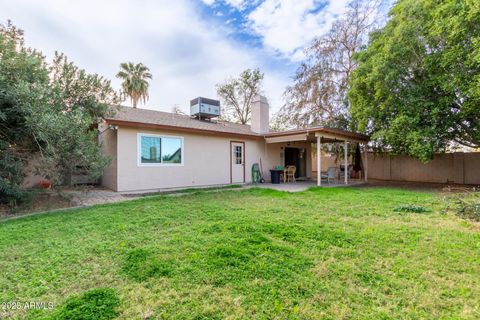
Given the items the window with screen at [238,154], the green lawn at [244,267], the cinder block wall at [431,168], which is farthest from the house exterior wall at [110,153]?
the cinder block wall at [431,168]

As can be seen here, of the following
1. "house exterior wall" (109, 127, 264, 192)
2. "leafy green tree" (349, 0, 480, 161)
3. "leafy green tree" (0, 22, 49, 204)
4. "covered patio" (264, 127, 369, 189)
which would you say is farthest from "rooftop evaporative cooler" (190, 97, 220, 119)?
"leafy green tree" (349, 0, 480, 161)

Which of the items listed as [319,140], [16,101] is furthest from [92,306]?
[319,140]

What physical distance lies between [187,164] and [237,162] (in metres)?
2.61

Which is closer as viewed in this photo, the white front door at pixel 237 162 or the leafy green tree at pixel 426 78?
the leafy green tree at pixel 426 78

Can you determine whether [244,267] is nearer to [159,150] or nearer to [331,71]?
[159,150]

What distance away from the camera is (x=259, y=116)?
40.8 ft

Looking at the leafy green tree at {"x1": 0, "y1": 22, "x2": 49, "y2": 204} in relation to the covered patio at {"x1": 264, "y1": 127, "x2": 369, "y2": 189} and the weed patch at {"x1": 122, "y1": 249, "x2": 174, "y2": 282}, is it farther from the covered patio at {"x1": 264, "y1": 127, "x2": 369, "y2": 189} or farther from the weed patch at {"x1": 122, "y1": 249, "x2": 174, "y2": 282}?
the covered patio at {"x1": 264, "y1": 127, "x2": 369, "y2": 189}

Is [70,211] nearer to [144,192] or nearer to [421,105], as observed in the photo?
[144,192]

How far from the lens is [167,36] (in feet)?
32.7

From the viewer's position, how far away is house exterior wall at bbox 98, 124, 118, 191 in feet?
27.3

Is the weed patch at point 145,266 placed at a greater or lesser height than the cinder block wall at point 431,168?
lesser

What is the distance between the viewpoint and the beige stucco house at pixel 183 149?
320 inches

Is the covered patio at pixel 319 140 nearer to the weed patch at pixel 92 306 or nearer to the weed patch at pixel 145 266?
the weed patch at pixel 145 266

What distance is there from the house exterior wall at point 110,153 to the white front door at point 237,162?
185 inches
